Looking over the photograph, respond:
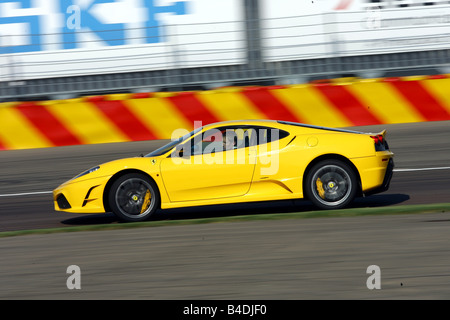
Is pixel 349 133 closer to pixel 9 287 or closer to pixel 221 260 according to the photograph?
pixel 221 260

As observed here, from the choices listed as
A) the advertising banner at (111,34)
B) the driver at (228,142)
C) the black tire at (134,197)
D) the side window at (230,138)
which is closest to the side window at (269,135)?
the side window at (230,138)

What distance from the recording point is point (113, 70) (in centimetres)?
1414

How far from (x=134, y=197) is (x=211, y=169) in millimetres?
988

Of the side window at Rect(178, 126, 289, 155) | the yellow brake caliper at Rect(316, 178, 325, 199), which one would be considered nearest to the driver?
the side window at Rect(178, 126, 289, 155)

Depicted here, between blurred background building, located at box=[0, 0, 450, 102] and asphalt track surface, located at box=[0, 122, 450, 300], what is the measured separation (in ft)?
14.9

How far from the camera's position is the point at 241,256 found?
272 inches

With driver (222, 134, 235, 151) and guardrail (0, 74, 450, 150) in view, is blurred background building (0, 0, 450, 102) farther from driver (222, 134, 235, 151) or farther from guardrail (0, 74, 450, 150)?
driver (222, 134, 235, 151)

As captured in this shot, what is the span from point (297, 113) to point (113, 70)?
3.49 metres

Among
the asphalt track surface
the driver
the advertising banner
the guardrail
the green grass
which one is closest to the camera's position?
the asphalt track surface

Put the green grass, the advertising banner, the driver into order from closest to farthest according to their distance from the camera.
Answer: the green grass
the driver
the advertising banner

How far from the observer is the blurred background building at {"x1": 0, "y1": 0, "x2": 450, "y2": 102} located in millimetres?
13734
